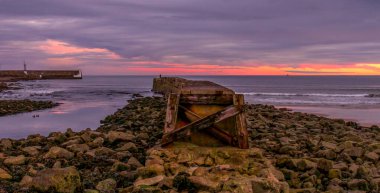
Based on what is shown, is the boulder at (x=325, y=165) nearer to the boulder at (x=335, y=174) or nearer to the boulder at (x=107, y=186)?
the boulder at (x=335, y=174)

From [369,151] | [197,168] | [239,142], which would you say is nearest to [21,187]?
[197,168]

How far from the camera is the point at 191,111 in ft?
28.3

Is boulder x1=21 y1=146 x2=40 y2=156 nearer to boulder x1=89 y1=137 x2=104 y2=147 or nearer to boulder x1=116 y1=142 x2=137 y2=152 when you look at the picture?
boulder x1=89 y1=137 x2=104 y2=147

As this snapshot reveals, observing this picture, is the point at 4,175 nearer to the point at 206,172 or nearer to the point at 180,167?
the point at 180,167

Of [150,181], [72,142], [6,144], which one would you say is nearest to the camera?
[150,181]

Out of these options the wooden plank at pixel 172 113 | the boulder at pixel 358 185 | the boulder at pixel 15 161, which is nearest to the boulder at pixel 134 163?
the wooden plank at pixel 172 113

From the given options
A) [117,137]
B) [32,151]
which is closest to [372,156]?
[117,137]

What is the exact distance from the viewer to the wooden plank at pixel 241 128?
7.41 meters

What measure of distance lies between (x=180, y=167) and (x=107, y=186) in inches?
44.7

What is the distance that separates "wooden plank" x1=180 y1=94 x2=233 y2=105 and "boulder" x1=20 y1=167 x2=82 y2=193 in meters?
3.31

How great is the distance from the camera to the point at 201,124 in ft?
24.6

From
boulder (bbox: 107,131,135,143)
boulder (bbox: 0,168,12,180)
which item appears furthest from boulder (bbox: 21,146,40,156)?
boulder (bbox: 0,168,12,180)

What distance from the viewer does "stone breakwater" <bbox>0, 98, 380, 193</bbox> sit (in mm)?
5609

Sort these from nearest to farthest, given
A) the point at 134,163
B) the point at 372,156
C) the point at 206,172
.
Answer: the point at 206,172 < the point at 134,163 < the point at 372,156
